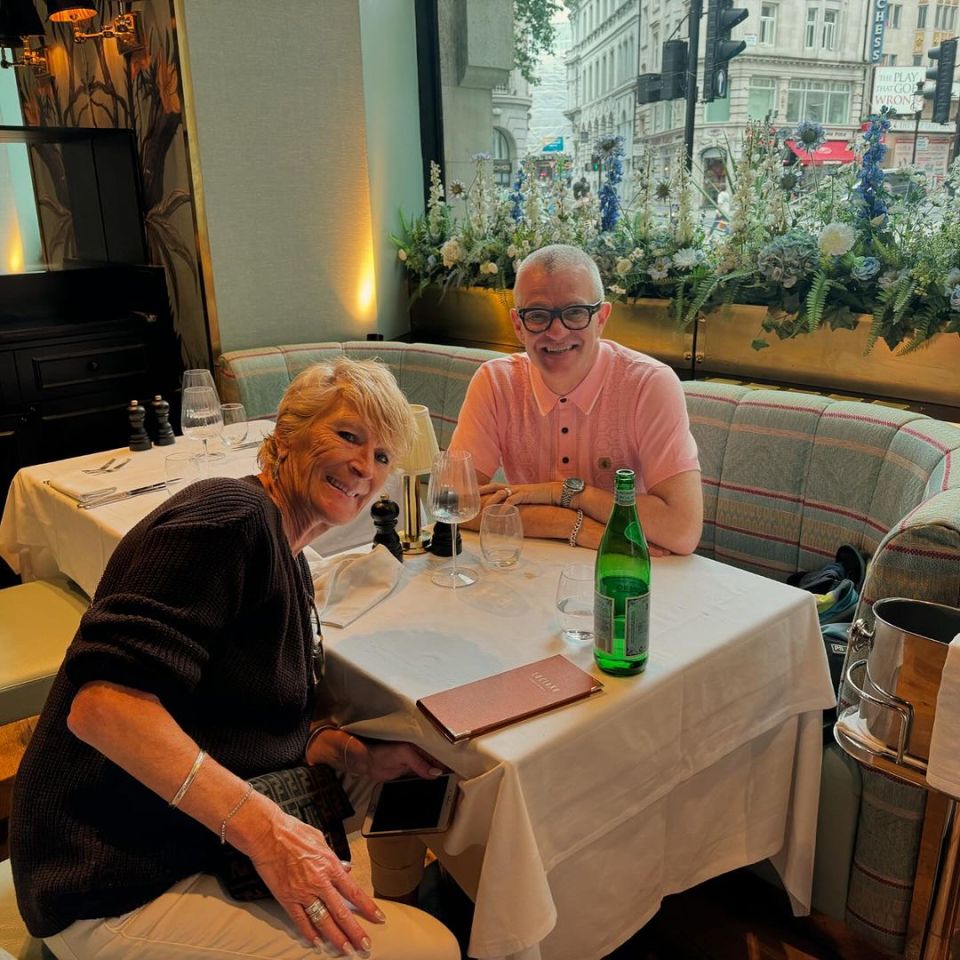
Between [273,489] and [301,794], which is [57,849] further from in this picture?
[273,489]

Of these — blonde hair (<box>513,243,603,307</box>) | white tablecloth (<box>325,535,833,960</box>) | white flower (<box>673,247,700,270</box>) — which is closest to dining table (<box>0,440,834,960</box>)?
white tablecloth (<box>325,535,833,960</box>)

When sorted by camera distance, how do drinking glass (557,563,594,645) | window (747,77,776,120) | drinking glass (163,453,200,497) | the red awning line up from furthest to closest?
window (747,77,776,120), the red awning, drinking glass (163,453,200,497), drinking glass (557,563,594,645)

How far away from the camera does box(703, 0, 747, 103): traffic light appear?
10.5 ft

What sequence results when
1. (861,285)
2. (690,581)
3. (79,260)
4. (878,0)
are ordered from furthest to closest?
(79,260) < (878,0) < (861,285) < (690,581)

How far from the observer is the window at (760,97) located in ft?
10.4

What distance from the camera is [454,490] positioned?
66.4 inches

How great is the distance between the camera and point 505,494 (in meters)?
1.95

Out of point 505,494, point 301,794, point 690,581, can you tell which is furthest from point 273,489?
point 690,581

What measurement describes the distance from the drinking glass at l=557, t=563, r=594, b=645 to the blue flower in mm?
1679

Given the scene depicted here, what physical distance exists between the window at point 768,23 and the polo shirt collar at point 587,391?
1.83 metres

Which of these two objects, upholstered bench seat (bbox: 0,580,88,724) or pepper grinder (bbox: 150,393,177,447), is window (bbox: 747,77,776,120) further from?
upholstered bench seat (bbox: 0,580,88,724)

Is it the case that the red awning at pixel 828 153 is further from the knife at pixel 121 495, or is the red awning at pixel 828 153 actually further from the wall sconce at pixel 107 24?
the wall sconce at pixel 107 24

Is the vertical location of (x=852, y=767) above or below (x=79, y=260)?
below

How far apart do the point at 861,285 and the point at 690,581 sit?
1458 millimetres
